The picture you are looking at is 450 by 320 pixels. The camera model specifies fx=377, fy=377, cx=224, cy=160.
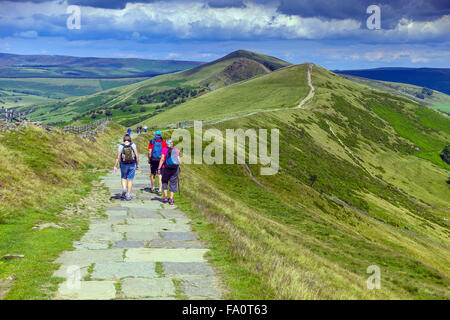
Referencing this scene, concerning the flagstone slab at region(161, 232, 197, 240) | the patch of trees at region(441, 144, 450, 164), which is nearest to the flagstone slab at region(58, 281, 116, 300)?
the flagstone slab at region(161, 232, 197, 240)

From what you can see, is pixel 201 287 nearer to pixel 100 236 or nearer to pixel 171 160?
pixel 100 236

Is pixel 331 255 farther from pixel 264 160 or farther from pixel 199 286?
pixel 264 160

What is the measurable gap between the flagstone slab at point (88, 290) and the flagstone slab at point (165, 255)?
76.3 inches

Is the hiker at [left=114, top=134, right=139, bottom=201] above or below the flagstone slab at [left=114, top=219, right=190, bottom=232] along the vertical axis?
above

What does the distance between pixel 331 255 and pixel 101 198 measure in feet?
69.0

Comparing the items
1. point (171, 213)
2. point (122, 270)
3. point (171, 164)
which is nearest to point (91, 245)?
point (122, 270)

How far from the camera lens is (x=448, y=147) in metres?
190

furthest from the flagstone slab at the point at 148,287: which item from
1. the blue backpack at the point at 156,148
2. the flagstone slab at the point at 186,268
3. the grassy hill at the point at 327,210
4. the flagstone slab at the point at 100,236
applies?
the blue backpack at the point at 156,148

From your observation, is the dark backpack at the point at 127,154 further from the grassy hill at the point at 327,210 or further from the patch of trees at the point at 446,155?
the patch of trees at the point at 446,155

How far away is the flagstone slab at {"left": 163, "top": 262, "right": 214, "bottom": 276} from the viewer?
32.6ft

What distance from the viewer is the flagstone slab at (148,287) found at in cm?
850

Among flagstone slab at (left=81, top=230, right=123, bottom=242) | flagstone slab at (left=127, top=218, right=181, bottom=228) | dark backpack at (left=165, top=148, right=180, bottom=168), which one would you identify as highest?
dark backpack at (left=165, top=148, right=180, bottom=168)

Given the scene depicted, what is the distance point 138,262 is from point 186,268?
4.85 feet

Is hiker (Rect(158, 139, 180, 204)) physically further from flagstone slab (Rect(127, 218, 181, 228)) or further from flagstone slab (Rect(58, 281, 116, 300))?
flagstone slab (Rect(58, 281, 116, 300))
